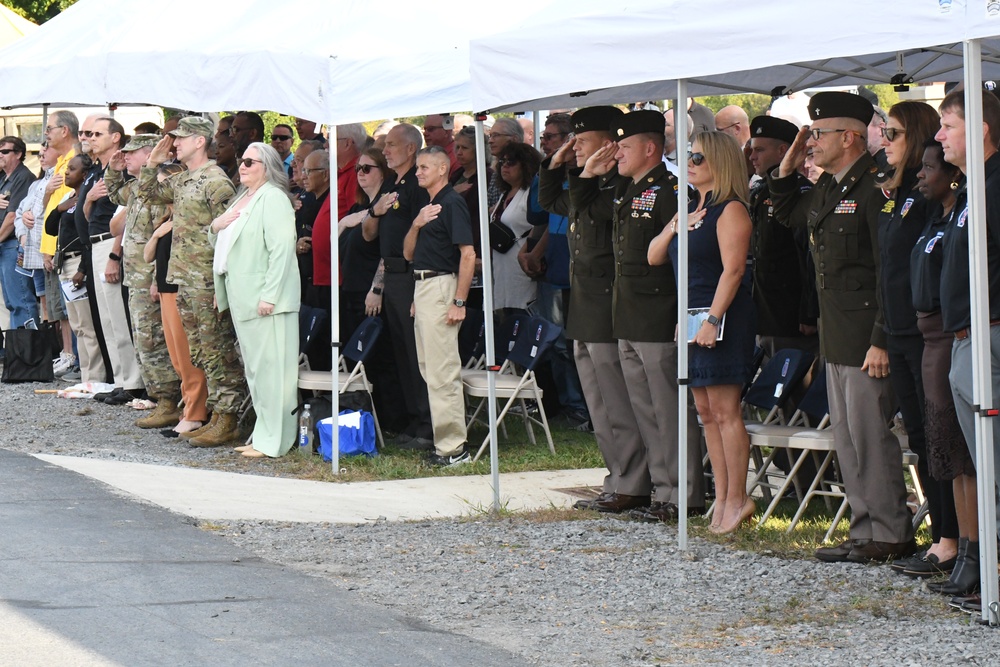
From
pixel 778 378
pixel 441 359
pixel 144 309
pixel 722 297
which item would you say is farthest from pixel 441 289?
pixel 722 297

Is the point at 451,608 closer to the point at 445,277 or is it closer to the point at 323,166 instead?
the point at 445,277

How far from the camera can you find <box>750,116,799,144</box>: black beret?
8086mm

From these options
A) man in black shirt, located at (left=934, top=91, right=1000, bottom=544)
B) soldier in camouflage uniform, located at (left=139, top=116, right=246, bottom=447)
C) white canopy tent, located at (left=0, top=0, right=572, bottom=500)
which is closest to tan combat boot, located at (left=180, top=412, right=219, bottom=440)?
soldier in camouflage uniform, located at (left=139, top=116, right=246, bottom=447)

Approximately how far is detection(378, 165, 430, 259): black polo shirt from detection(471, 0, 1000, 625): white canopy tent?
2.28 metres

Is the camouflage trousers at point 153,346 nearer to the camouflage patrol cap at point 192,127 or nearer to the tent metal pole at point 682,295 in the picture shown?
the camouflage patrol cap at point 192,127

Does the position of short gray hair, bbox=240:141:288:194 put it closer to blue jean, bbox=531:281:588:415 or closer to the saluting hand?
blue jean, bbox=531:281:588:415

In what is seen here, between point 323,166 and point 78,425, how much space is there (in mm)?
2726

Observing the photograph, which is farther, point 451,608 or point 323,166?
point 323,166

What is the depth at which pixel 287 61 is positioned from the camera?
913 cm

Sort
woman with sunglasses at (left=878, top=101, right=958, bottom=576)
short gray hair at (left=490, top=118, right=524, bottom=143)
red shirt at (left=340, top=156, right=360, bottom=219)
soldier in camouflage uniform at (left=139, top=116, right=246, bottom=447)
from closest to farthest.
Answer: woman with sunglasses at (left=878, top=101, right=958, bottom=576), soldier in camouflage uniform at (left=139, top=116, right=246, bottom=447), red shirt at (left=340, top=156, right=360, bottom=219), short gray hair at (left=490, top=118, right=524, bottom=143)

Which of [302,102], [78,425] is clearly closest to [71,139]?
[78,425]

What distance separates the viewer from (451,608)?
6043 millimetres

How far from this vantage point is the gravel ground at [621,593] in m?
5.33

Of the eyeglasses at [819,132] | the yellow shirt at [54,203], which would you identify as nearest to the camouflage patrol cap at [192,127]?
the yellow shirt at [54,203]
